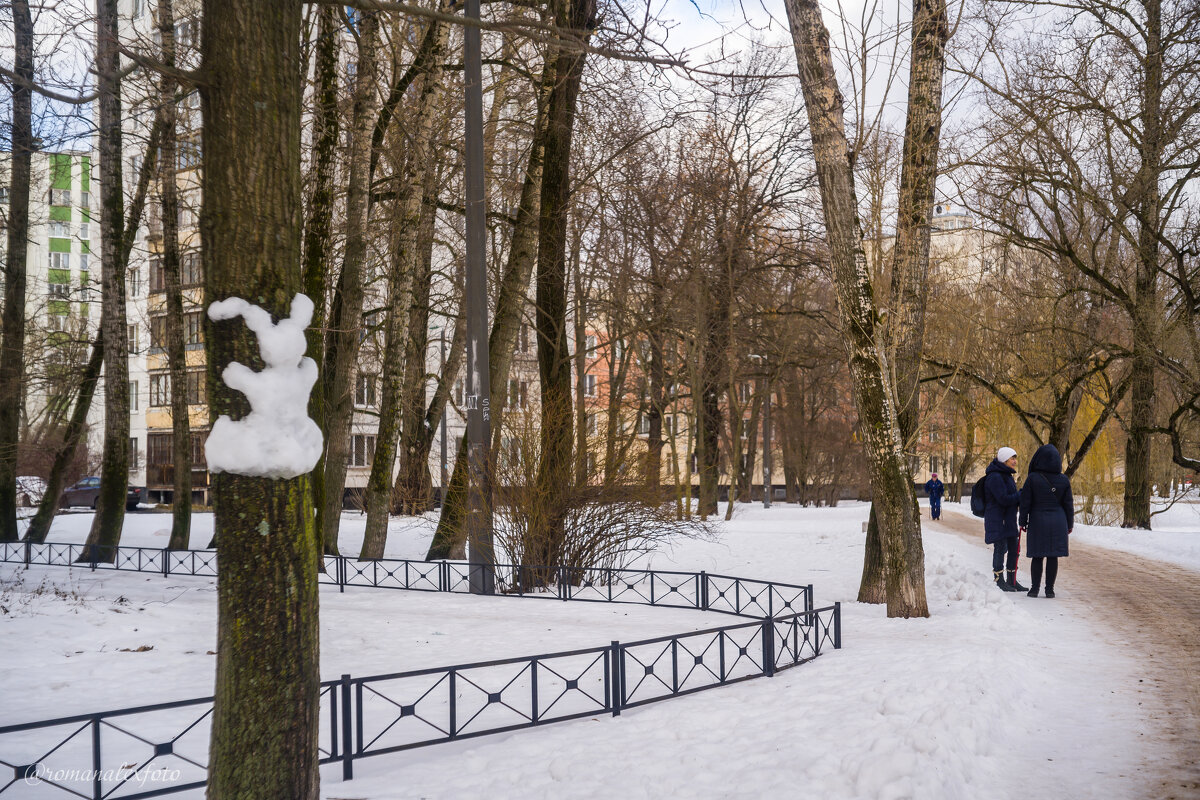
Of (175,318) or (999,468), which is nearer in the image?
(999,468)

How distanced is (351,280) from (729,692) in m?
10.7

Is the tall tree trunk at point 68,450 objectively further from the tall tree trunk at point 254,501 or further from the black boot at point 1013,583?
the tall tree trunk at point 254,501

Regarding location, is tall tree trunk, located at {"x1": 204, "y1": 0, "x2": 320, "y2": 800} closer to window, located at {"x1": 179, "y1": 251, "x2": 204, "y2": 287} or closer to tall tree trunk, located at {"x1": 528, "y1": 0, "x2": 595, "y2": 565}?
tall tree trunk, located at {"x1": 528, "y1": 0, "x2": 595, "y2": 565}

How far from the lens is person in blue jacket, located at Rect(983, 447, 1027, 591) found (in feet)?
43.2

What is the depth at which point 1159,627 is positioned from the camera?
10406 millimetres

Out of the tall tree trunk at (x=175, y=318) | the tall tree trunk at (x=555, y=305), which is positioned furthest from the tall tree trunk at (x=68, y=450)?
the tall tree trunk at (x=555, y=305)

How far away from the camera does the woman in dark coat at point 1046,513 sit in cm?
1240

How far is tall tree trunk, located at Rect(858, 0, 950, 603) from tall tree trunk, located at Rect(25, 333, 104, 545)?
16.0 meters

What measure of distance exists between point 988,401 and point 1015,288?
45.7 feet

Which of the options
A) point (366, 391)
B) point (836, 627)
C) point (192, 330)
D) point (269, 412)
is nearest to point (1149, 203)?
point (836, 627)

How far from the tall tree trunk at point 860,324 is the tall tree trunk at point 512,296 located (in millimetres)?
5508

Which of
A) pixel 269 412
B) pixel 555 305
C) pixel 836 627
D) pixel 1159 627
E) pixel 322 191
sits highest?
pixel 322 191

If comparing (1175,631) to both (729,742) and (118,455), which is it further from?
(118,455)

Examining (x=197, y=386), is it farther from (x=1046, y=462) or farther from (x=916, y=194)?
(x=1046, y=462)
